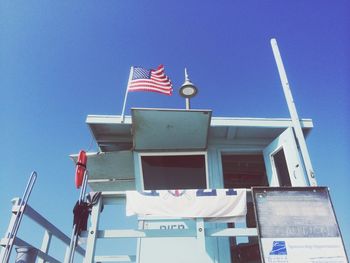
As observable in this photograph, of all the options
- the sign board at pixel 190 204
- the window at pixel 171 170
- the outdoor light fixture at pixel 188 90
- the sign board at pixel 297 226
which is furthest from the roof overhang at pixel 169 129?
the sign board at pixel 297 226

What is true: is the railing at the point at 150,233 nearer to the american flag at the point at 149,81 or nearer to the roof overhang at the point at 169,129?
the roof overhang at the point at 169,129

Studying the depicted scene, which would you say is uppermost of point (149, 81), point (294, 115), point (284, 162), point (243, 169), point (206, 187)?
point (149, 81)

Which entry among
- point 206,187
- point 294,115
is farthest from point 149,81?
point 294,115

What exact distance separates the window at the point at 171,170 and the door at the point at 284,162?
63.0 inches

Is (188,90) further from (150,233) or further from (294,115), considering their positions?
(150,233)

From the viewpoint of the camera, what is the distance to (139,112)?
625 centimetres

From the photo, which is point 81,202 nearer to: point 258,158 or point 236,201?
point 236,201

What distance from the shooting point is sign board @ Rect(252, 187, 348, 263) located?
406 cm

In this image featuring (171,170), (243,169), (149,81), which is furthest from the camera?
(243,169)

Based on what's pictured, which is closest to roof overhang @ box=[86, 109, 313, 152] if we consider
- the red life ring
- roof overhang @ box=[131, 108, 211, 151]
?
roof overhang @ box=[131, 108, 211, 151]

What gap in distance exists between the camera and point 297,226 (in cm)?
429

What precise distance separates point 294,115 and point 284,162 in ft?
4.06

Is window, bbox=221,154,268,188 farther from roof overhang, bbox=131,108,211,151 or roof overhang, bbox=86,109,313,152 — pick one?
roof overhang, bbox=131,108,211,151

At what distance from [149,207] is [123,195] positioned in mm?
487
